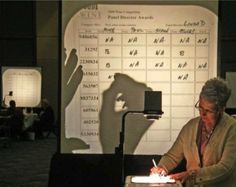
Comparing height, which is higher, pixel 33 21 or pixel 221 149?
pixel 33 21

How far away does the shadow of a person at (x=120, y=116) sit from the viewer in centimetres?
334

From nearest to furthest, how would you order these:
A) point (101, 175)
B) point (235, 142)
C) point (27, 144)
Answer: point (235, 142) < point (101, 175) < point (27, 144)

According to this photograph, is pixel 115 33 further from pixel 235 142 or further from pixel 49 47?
pixel 49 47

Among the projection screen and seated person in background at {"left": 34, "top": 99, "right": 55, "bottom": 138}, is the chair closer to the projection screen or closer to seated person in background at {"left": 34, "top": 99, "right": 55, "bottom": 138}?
seated person in background at {"left": 34, "top": 99, "right": 55, "bottom": 138}

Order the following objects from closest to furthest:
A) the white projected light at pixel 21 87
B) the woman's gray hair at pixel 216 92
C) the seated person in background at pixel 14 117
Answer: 1. the woman's gray hair at pixel 216 92
2. the seated person in background at pixel 14 117
3. the white projected light at pixel 21 87

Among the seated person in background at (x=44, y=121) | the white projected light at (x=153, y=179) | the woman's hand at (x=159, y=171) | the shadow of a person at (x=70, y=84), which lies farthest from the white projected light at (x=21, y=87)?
the white projected light at (x=153, y=179)

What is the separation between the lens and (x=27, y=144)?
13.6 m

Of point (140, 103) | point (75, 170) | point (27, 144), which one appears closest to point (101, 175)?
point (75, 170)

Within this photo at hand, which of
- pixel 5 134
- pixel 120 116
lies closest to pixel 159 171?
pixel 120 116

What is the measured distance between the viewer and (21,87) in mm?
14250

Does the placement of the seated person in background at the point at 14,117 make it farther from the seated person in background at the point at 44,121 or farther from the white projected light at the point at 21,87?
the seated person in background at the point at 44,121

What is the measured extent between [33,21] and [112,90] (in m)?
15.6

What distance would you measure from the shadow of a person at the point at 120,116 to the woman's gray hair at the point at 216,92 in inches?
28.1

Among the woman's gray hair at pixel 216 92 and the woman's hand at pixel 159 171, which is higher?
the woman's gray hair at pixel 216 92
